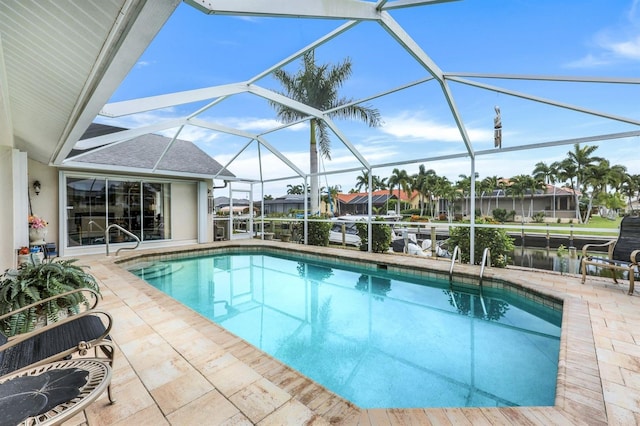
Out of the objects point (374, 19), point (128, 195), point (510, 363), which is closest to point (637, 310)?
point (510, 363)

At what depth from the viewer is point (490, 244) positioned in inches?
269

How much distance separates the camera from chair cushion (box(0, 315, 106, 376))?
188 centimetres

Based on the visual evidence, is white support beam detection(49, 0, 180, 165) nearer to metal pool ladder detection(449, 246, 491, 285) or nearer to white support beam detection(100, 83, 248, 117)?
white support beam detection(100, 83, 248, 117)

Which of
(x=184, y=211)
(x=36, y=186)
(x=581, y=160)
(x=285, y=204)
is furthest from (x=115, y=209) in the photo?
(x=285, y=204)

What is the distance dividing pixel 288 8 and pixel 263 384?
10.6 feet

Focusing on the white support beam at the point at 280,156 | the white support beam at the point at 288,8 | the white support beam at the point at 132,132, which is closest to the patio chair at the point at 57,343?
the white support beam at the point at 288,8

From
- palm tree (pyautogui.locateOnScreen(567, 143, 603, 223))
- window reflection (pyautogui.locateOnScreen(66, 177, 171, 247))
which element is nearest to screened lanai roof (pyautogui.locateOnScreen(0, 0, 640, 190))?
window reflection (pyautogui.locateOnScreen(66, 177, 171, 247))

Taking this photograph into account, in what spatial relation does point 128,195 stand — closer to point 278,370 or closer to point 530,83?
point 278,370

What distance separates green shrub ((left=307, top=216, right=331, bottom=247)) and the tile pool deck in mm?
6882

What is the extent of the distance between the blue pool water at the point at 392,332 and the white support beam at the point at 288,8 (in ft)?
11.7

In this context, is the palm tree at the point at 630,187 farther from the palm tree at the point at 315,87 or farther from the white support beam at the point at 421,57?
the palm tree at the point at 315,87

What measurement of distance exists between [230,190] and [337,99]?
6075mm

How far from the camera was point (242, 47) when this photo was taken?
466cm

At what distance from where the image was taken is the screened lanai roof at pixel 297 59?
87.3 inches
